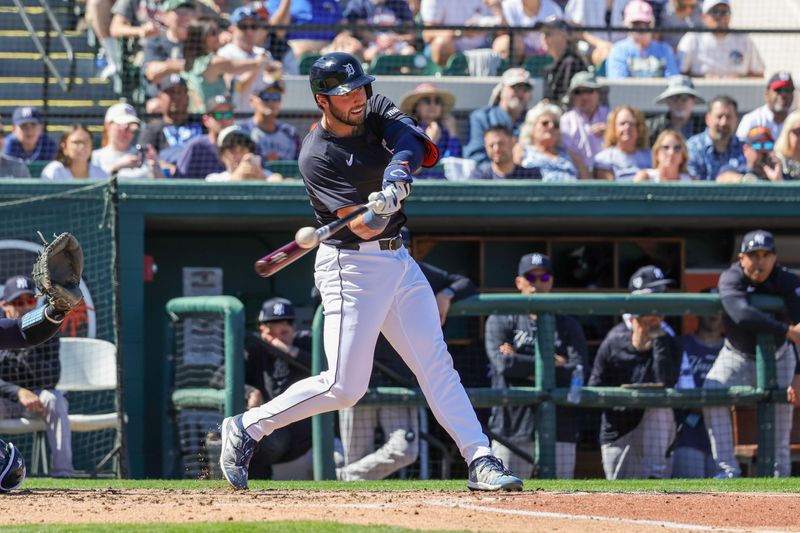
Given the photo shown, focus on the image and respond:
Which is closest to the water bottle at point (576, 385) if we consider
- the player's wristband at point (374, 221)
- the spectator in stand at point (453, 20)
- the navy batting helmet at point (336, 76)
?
the player's wristband at point (374, 221)

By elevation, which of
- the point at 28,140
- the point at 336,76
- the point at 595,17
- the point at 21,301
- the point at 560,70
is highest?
the point at 595,17

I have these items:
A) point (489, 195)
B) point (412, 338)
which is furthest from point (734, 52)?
point (412, 338)

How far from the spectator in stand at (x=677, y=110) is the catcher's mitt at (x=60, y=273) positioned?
20.6 ft

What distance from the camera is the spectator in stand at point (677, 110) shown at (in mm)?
10578

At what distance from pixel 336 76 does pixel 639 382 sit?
152 inches

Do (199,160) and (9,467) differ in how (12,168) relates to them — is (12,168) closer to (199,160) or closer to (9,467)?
(199,160)

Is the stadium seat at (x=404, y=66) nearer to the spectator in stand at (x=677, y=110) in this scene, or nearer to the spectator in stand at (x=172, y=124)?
the spectator in stand at (x=172, y=124)

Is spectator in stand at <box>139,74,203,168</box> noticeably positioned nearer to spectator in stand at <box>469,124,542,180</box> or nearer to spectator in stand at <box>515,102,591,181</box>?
spectator in stand at <box>469,124,542,180</box>

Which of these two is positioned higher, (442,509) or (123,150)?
(123,150)

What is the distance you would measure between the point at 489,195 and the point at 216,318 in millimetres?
2042

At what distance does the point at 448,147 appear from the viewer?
397 inches

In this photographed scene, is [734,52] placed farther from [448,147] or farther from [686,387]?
[686,387]

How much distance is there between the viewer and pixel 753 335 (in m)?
8.15

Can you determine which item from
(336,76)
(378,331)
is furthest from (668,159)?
(336,76)
